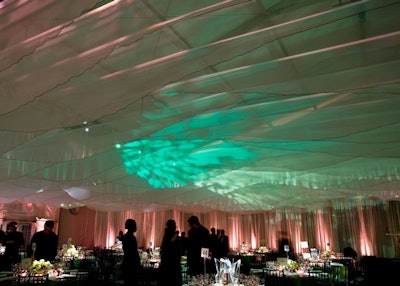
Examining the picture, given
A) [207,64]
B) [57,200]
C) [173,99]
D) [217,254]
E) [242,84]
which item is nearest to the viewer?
[207,64]

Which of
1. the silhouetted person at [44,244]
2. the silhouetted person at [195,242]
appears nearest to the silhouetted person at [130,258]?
the silhouetted person at [195,242]

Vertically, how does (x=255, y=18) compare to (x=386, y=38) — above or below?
above

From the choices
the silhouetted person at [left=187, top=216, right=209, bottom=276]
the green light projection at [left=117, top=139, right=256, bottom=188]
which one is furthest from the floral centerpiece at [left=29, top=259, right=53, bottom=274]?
the silhouetted person at [left=187, top=216, right=209, bottom=276]

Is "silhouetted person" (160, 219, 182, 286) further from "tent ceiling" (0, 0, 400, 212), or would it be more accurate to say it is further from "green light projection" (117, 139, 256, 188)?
"green light projection" (117, 139, 256, 188)

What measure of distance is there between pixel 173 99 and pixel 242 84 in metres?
0.83

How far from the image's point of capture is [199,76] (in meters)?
3.54

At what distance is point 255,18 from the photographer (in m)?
3.24

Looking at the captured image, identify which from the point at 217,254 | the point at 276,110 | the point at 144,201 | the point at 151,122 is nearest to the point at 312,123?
the point at 276,110

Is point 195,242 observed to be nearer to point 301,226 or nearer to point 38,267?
point 38,267

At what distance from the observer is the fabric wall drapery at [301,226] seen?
12695 mm

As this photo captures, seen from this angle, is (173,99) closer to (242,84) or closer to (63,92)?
(242,84)

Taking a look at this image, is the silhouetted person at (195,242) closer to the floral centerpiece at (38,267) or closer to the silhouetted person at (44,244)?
the floral centerpiece at (38,267)

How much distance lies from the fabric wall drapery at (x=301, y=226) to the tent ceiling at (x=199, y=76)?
805 centimetres

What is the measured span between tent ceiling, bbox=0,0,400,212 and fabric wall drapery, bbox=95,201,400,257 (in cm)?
805
